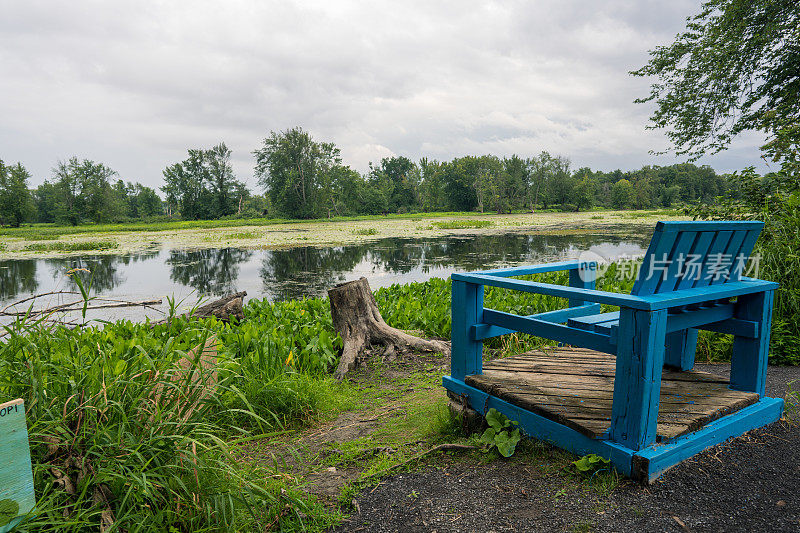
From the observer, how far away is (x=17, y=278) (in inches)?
507

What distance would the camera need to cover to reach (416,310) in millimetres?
6590

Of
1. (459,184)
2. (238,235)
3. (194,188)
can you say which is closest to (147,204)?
(194,188)

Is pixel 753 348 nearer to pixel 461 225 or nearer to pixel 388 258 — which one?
pixel 388 258

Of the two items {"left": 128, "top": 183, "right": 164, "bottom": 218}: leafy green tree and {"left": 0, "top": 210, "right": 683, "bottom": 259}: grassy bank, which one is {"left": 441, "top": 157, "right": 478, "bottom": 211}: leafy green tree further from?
{"left": 128, "top": 183, "right": 164, "bottom": 218}: leafy green tree

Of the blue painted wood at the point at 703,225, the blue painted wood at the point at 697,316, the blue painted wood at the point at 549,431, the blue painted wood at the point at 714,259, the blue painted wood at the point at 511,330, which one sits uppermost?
the blue painted wood at the point at 703,225

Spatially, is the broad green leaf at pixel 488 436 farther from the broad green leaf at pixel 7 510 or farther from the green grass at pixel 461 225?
the green grass at pixel 461 225

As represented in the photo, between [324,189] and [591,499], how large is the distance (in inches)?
2414

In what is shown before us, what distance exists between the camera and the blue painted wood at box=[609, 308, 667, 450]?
83.6 inches

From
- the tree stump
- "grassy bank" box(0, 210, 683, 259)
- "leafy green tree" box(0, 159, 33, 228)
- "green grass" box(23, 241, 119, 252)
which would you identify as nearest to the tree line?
"leafy green tree" box(0, 159, 33, 228)

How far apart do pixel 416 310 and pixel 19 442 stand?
540cm

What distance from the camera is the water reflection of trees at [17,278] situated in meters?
10.9

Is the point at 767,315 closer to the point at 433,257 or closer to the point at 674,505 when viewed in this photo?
the point at 674,505

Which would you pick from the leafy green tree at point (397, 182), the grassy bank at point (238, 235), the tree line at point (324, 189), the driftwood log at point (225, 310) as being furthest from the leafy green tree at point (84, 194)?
the driftwood log at point (225, 310)

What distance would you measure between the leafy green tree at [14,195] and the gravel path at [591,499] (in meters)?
67.9
